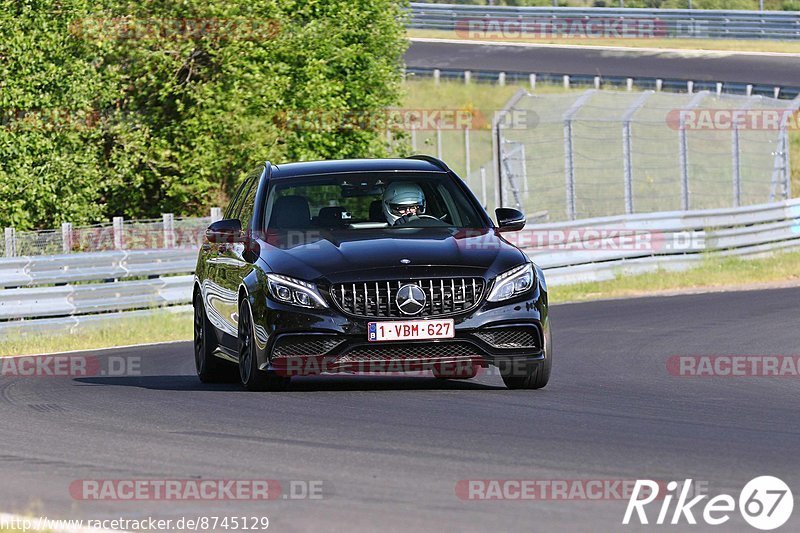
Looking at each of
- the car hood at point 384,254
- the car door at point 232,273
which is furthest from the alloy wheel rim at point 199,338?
the car hood at point 384,254

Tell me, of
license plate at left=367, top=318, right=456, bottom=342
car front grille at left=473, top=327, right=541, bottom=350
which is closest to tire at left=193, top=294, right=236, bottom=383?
license plate at left=367, top=318, right=456, bottom=342

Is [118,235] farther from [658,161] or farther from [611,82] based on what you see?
[611,82]

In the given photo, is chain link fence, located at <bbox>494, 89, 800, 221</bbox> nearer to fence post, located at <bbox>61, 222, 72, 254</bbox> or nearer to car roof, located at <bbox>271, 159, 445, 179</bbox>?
fence post, located at <bbox>61, 222, 72, 254</bbox>

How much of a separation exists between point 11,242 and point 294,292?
1051cm

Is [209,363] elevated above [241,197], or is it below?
below

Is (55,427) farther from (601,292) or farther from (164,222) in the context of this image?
(601,292)

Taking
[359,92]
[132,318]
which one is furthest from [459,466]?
[359,92]

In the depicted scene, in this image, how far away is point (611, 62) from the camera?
170ft

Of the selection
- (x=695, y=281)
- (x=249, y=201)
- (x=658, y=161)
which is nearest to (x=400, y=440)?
(x=249, y=201)

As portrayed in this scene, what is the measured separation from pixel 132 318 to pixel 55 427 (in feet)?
34.1

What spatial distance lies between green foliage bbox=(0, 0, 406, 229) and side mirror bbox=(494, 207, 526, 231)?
50.6 ft

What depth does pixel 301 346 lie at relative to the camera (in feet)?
33.3

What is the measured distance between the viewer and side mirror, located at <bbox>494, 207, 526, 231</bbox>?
11.4 meters

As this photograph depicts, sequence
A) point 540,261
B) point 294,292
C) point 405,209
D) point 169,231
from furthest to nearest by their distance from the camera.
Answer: point 540,261 → point 169,231 → point 405,209 → point 294,292
